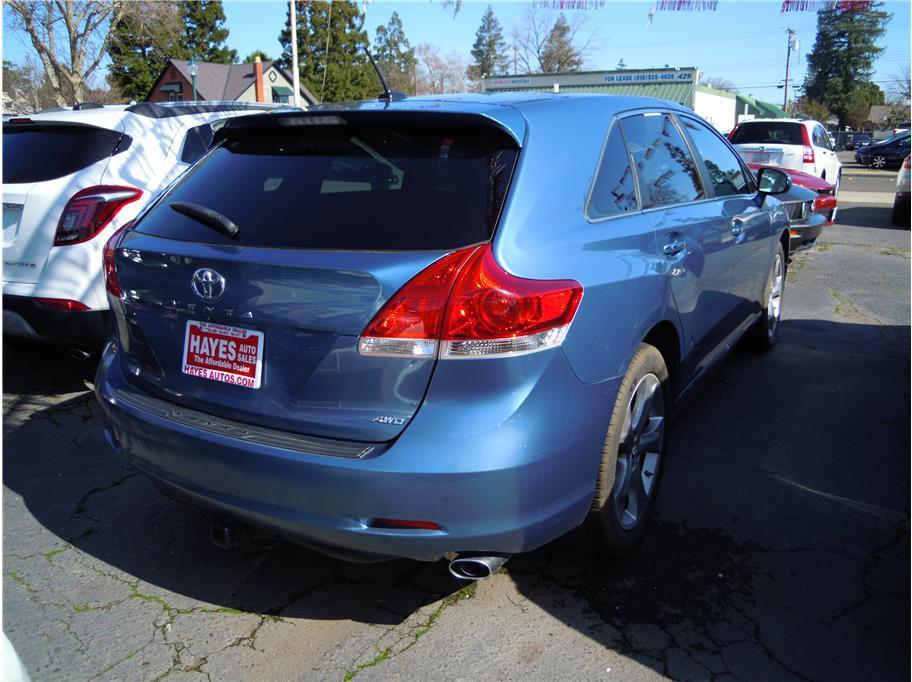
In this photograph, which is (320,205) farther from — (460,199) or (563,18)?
(563,18)

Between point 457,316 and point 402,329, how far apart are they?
160 mm

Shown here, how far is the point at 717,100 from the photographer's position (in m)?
43.7

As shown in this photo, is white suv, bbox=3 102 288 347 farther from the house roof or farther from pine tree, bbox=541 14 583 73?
pine tree, bbox=541 14 583 73

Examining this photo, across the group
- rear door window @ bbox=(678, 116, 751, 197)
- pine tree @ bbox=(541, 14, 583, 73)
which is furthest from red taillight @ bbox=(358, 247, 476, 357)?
pine tree @ bbox=(541, 14, 583, 73)

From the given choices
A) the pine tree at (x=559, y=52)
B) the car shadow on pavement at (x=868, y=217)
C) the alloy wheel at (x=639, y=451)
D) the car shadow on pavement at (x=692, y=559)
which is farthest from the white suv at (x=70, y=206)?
the pine tree at (x=559, y=52)

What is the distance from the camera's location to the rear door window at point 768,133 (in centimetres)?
1506

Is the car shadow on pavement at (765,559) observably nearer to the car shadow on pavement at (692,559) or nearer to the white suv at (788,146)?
the car shadow on pavement at (692,559)

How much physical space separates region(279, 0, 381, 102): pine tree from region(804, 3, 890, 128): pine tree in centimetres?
Answer: 4466

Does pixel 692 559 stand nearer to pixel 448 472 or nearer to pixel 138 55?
pixel 448 472

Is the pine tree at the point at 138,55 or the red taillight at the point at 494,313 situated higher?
the pine tree at the point at 138,55

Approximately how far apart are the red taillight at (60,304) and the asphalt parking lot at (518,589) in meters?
0.70

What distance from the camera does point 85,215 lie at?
14.3 feet

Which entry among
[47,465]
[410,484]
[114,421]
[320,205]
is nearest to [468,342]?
[410,484]

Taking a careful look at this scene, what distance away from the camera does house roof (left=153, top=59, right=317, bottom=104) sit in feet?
Result: 155
